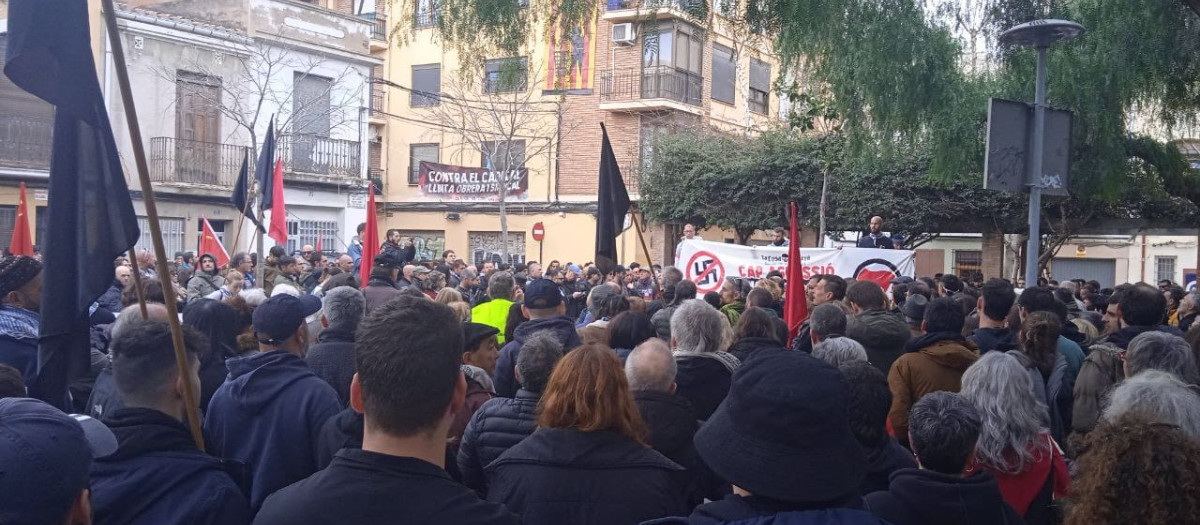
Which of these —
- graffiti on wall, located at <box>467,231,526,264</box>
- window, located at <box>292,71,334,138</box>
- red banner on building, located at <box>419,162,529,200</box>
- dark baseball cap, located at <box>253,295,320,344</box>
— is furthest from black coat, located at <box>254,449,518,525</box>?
graffiti on wall, located at <box>467,231,526,264</box>

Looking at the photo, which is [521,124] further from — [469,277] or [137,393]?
[137,393]

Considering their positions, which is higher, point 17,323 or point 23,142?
point 23,142

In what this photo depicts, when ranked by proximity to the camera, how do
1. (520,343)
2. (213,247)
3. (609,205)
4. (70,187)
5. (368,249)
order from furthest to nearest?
(213,247) < (368,249) < (609,205) < (520,343) < (70,187)

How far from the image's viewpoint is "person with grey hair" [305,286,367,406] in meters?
5.07

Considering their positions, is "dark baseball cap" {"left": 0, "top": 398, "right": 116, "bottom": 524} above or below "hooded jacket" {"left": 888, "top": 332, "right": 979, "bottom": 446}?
above

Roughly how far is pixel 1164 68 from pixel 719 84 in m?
23.0

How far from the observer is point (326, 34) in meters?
27.3

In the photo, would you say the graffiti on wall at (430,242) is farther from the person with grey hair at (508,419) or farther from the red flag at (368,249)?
the person with grey hair at (508,419)

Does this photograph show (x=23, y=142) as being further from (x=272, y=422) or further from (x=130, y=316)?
(x=272, y=422)

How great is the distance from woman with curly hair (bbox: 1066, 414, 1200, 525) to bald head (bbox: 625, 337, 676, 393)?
1.96m

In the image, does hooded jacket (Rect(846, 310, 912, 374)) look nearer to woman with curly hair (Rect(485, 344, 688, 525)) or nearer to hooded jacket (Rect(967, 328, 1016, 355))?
hooded jacket (Rect(967, 328, 1016, 355))

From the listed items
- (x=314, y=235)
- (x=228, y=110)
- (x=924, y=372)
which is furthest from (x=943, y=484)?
(x=314, y=235)

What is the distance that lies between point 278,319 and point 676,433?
1860mm

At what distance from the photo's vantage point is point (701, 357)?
4953 mm
